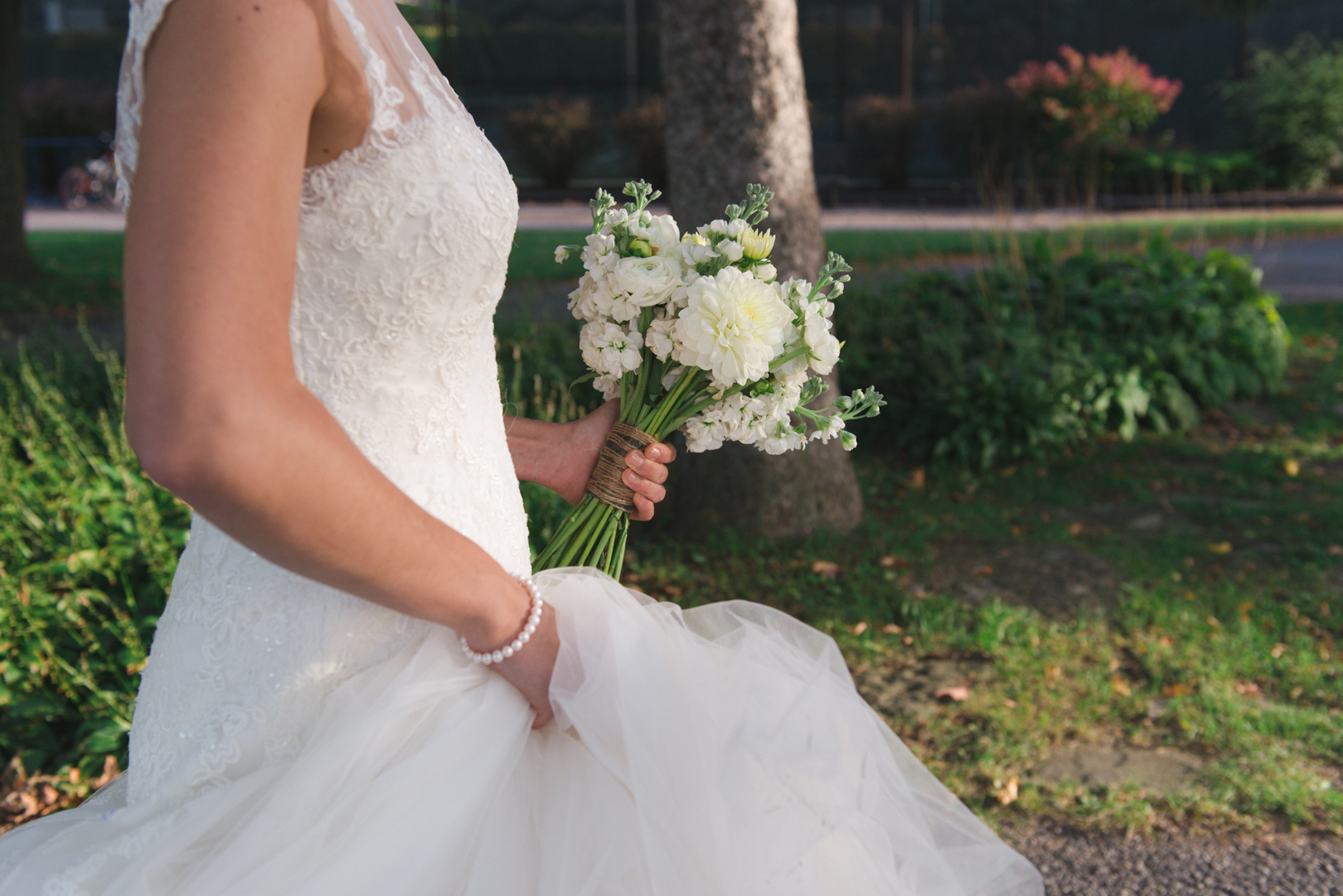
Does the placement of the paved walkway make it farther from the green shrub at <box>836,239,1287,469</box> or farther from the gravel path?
the gravel path

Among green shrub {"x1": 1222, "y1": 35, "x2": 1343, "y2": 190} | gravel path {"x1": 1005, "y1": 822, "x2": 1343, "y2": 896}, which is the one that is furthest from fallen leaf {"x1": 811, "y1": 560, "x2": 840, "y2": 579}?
green shrub {"x1": 1222, "y1": 35, "x2": 1343, "y2": 190}

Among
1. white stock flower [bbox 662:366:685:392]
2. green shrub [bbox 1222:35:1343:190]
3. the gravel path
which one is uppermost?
green shrub [bbox 1222:35:1343:190]

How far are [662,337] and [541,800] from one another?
663mm

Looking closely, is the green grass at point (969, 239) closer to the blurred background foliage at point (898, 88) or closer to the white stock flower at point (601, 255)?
the blurred background foliage at point (898, 88)

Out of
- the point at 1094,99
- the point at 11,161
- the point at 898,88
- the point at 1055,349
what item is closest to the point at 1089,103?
the point at 1094,99

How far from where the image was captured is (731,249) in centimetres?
149

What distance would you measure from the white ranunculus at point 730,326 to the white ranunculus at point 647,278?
50 mm

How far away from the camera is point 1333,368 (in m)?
7.55

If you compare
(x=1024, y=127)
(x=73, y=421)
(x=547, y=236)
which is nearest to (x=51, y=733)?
(x=73, y=421)

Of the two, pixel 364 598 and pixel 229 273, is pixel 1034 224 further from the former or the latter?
pixel 229 273

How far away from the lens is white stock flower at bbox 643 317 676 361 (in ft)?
4.91

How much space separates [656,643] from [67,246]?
46.4 feet

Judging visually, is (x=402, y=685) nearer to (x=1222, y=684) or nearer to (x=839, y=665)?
(x=839, y=665)

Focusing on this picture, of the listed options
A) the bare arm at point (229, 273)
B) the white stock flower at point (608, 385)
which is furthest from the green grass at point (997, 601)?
the bare arm at point (229, 273)
